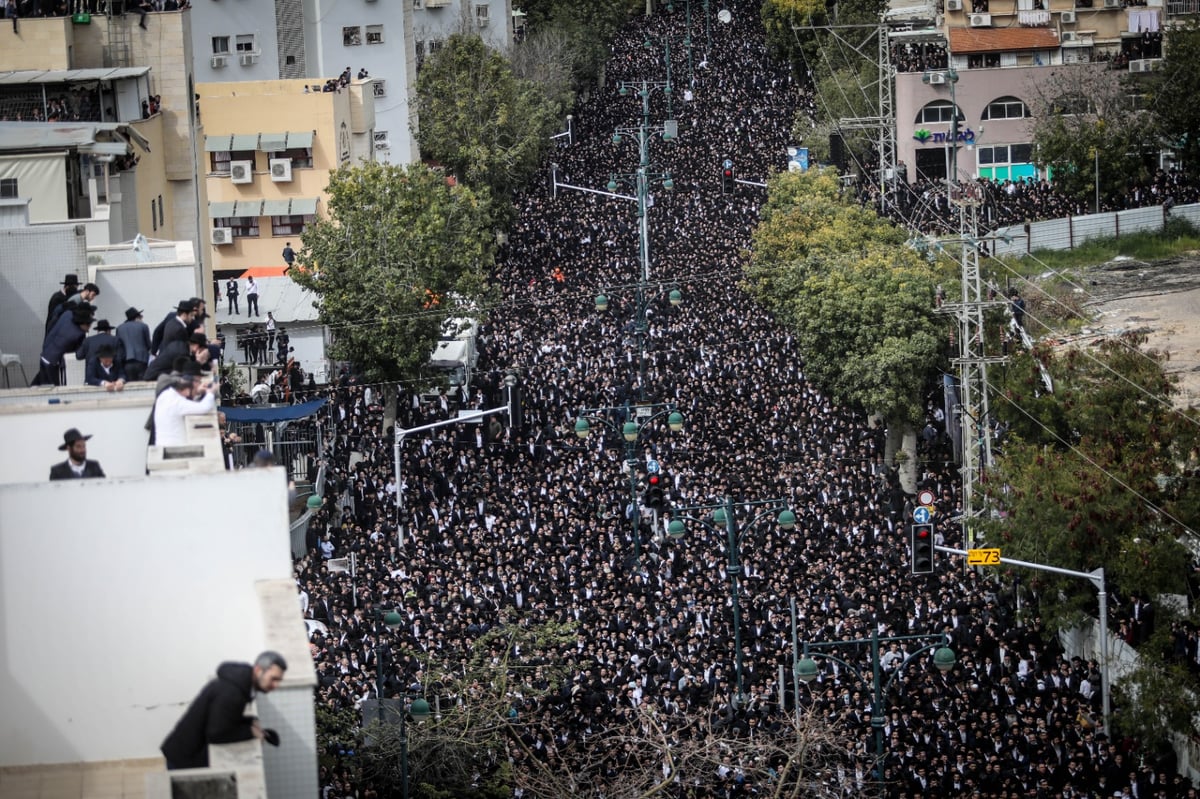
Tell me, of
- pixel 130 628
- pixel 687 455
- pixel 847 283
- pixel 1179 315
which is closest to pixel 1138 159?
pixel 1179 315

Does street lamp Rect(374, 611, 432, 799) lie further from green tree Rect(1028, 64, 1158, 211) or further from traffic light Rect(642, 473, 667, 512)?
green tree Rect(1028, 64, 1158, 211)

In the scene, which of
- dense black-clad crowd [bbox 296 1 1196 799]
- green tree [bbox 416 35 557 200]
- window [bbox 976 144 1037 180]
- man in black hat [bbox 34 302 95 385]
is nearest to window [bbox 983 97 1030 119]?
window [bbox 976 144 1037 180]

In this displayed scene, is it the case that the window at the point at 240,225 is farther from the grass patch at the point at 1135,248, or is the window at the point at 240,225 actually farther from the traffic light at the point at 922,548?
the traffic light at the point at 922,548

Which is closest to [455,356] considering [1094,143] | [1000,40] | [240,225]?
[240,225]

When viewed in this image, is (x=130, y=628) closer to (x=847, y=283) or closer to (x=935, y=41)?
(x=847, y=283)

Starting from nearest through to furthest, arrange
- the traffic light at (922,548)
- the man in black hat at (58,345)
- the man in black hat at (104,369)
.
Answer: the man in black hat at (104,369) → the man in black hat at (58,345) → the traffic light at (922,548)

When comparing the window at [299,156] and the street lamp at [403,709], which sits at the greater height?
the window at [299,156]

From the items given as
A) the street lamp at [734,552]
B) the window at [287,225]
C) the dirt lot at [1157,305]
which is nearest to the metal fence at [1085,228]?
the dirt lot at [1157,305]

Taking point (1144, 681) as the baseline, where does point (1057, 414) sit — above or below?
above
